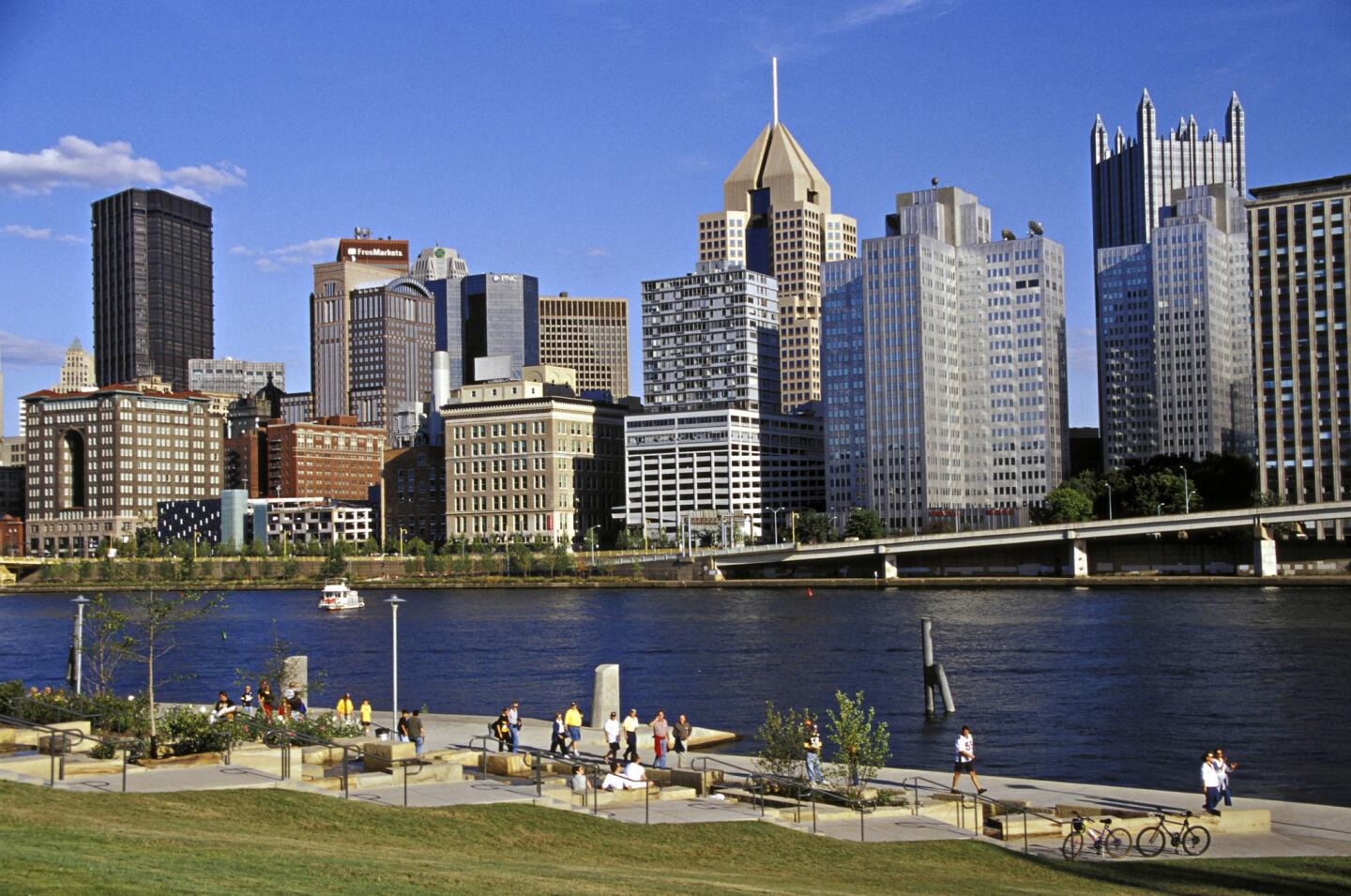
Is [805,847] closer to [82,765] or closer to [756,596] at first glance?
[82,765]

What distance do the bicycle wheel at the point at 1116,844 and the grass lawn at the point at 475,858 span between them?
36.8 inches

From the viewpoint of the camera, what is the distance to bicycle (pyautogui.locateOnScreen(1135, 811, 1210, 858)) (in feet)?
117

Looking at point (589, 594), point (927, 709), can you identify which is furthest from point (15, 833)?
point (589, 594)

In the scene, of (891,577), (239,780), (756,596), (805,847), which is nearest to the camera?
(805,847)

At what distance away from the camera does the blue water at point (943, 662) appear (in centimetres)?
6125

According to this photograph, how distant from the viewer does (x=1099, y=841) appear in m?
35.6

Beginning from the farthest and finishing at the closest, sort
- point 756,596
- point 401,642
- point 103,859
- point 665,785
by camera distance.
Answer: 1. point 756,596
2. point 401,642
3. point 665,785
4. point 103,859

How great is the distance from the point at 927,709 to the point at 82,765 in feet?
141

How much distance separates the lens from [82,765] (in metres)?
38.0

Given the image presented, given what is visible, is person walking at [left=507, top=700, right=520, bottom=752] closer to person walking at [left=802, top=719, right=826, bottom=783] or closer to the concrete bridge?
person walking at [left=802, top=719, right=826, bottom=783]

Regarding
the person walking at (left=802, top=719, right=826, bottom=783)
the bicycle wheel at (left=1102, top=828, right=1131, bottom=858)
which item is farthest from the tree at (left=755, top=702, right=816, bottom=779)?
the bicycle wheel at (left=1102, top=828, right=1131, bottom=858)

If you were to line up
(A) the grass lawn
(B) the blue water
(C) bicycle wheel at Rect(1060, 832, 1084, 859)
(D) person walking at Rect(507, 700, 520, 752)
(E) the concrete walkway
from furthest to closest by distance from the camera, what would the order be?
1. (B) the blue water
2. (D) person walking at Rect(507, 700, 520, 752)
3. (E) the concrete walkway
4. (C) bicycle wheel at Rect(1060, 832, 1084, 859)
5. (A) the grass lawn

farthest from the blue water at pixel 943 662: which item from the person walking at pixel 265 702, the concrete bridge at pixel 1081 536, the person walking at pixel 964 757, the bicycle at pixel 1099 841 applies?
the person walking at pixel 265 702

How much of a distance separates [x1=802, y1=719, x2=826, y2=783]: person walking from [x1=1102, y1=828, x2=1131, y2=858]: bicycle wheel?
8231 millimetres
